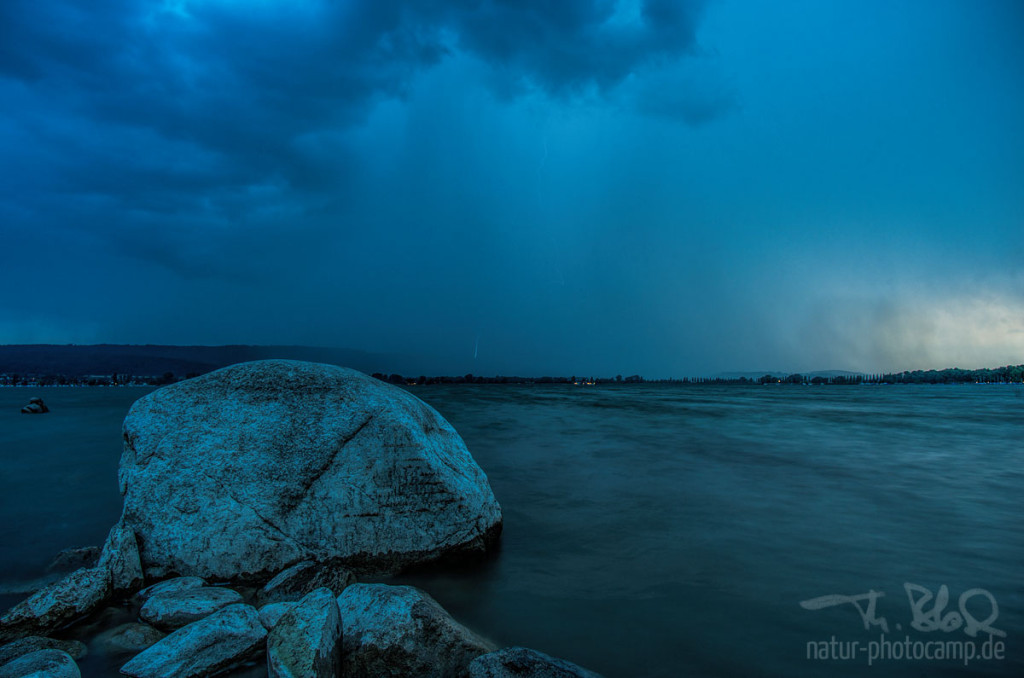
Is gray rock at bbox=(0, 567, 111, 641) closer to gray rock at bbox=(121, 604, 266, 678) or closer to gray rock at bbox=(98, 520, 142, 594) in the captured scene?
gray rock at bbox=(98, 520, 142, 594)

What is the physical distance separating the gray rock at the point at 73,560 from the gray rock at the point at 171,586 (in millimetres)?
1477

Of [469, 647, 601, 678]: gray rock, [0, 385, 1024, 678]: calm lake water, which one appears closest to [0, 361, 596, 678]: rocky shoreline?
[469, 647, 601, 678]: gray rock

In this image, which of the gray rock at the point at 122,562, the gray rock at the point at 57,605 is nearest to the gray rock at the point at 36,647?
the gray rock at the point at 57,605

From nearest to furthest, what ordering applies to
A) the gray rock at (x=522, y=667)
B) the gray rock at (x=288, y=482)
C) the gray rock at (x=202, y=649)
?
1. the gray rock at (x=522, y=667)
2. the gray rock at (x=202, y=649)
3. the gray rock at (x=288, y=482)

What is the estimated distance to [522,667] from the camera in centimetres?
264

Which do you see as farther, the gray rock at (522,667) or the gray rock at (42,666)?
the gray rock at (42,666)

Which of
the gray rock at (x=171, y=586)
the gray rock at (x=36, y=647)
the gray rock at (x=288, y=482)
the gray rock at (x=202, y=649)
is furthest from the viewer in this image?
the gray rock at (x=288, y=482)

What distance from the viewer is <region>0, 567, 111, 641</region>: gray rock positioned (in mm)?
3385

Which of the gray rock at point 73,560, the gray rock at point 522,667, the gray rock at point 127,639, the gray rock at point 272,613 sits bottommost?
the gray rock at point 73,560

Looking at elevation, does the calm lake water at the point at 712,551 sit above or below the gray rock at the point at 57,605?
below

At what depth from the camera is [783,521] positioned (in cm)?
604

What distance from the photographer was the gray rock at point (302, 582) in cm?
394

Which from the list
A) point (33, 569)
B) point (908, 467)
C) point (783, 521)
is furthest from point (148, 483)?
point (908, 467)

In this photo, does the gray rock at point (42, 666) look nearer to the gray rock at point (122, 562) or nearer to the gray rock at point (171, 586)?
the gray rock at point (171, 586)
